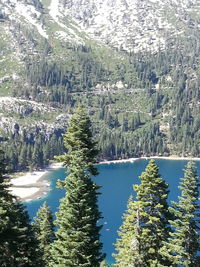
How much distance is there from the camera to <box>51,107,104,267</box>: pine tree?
3169 cm

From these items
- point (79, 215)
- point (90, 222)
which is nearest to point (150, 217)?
point (90, 222)

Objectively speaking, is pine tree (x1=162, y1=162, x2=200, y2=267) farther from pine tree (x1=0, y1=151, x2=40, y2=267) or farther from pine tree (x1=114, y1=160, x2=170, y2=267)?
pine tree (x1=0, y1=151, x2=40, y2=267)

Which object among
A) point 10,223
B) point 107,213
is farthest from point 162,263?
point 107,213

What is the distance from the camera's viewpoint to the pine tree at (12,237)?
31.1 meters

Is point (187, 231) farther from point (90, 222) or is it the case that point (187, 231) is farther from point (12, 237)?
point (12, 237)

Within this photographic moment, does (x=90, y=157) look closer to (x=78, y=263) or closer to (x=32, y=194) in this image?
(x=78, y=263)

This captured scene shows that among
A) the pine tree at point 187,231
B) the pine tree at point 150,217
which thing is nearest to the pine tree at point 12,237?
the pine tree at point 150,217

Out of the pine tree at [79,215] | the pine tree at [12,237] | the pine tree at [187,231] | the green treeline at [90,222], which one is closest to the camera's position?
the pine tree at [12,237]

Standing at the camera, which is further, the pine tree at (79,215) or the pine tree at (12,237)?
the pine tree at (79,215)

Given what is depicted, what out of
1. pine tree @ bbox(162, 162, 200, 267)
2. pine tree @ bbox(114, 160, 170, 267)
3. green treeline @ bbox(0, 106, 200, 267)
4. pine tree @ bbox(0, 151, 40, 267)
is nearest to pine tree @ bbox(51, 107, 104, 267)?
green treeline @ bbox(0, 106, 200, 267)

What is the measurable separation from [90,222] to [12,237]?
253 inches

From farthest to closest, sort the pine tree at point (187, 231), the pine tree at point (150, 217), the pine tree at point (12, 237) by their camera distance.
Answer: the pine tree at point (150, 217) < the pine tree at point (187, 231) < the pine tree at point (12, 237)

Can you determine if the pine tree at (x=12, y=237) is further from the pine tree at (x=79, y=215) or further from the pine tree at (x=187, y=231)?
the pine tree at (x=187, y=231)

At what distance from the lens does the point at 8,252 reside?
3384 centimetres
